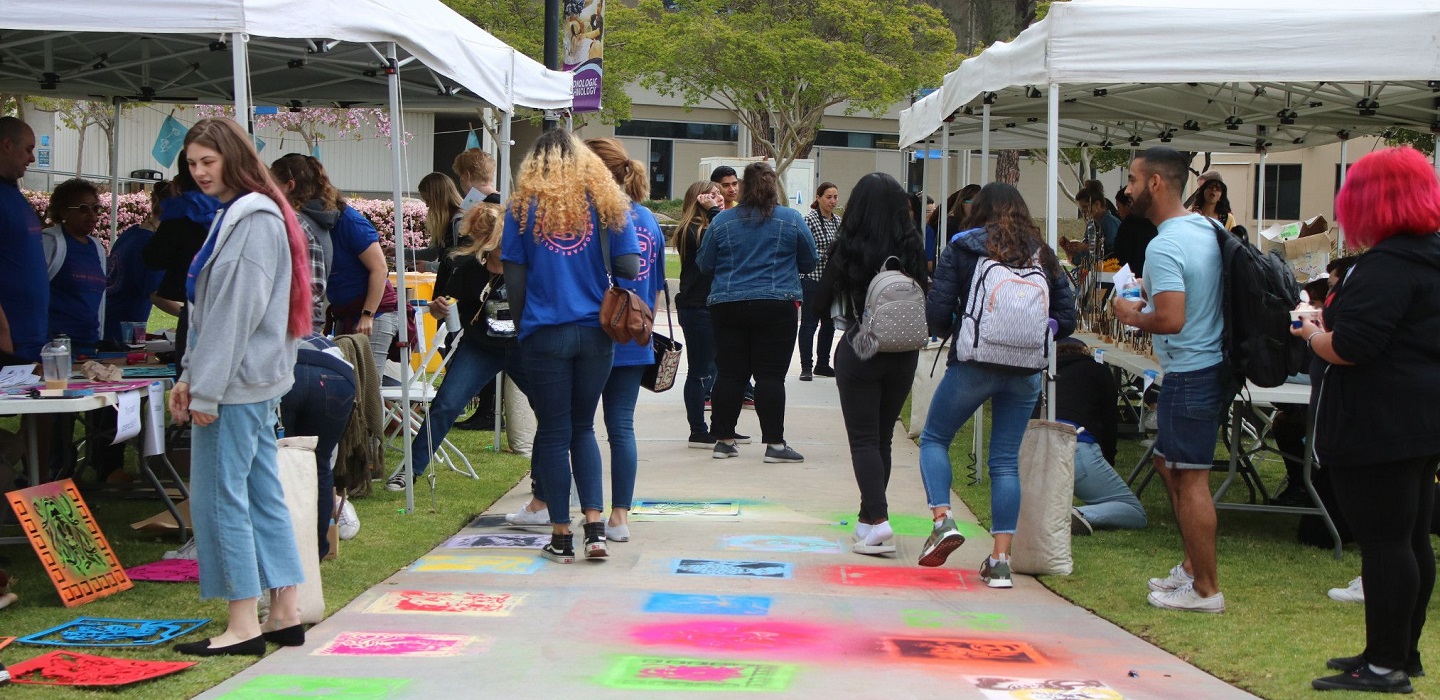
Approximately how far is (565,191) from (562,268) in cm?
33

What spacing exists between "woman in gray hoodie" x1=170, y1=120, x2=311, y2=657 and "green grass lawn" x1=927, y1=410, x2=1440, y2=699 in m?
3.24

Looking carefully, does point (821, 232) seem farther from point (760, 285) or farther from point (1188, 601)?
point (1188, 601)

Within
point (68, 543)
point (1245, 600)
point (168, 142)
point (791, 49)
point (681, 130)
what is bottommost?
point (1245, 600)

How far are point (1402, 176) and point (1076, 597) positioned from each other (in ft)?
7.29

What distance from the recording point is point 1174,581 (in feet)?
18.8

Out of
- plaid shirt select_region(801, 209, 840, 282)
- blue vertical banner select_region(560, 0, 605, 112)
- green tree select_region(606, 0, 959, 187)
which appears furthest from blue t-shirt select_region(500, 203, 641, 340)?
green tree select_region(606, 0, 959, 187)

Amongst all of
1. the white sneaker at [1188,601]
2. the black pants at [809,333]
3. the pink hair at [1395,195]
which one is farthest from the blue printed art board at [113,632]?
the black pants at [809,333]

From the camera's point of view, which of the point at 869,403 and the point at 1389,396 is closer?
the point at 1389,396

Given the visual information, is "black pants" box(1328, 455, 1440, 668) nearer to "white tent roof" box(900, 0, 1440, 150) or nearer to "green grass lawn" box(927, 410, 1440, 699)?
"green grass lawn" box(927, 410, 1440, 699)

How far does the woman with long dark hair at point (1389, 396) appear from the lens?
439 centimetres

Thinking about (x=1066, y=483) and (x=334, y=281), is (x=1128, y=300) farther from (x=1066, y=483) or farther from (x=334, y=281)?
(x=334, y=281)

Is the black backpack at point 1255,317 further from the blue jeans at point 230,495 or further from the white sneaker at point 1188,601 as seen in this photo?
the blue jeans at point 230,495

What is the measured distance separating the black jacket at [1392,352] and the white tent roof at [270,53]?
4.12m

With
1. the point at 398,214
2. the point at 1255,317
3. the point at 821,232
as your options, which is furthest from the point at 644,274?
the point at 821,232
